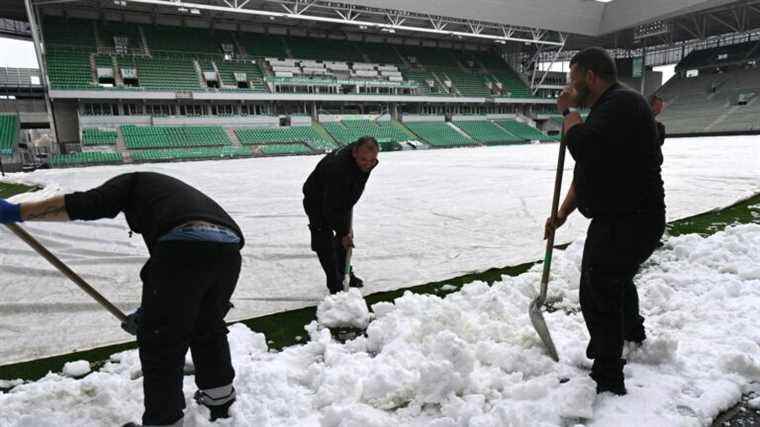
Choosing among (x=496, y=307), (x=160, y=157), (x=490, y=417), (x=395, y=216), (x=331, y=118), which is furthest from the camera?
(x=331, y=118)

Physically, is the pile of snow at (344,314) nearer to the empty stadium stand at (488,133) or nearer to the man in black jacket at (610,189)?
the man in black jacket at (610,189)

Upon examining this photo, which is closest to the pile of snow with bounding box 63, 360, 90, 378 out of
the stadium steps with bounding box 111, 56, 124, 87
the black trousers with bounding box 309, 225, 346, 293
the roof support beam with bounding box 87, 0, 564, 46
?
the black trousers with bounding box 309, 225, 346, 293

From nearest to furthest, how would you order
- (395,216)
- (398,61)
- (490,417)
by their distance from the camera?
(490,417) < (395,216) < (398,61)

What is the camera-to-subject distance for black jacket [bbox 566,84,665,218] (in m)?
1.73

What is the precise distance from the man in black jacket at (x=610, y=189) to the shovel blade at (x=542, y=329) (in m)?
0.24

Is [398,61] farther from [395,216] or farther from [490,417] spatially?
[490,417]

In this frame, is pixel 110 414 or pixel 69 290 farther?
pixel 69 290

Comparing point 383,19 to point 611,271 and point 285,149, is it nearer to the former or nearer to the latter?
point 285,149

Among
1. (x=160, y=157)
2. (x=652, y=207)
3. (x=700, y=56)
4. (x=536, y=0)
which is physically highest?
(x=536, y=0)

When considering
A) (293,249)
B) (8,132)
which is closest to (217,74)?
(8,132)

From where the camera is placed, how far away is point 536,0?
30.1 metres

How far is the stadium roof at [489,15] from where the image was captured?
2541 centimetres

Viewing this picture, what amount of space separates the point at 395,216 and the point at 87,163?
56.4 ft

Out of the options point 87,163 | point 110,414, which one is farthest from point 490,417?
point 87,163
